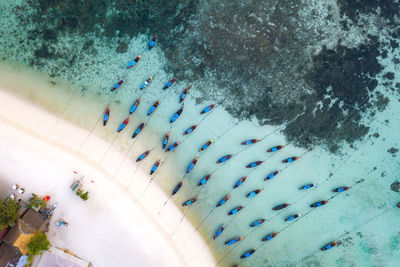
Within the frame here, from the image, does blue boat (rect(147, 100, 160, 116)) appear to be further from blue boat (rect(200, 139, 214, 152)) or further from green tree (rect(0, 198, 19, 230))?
green tree (rect(0, 198, 19, 230))

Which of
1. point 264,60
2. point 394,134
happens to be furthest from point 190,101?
point 394,134

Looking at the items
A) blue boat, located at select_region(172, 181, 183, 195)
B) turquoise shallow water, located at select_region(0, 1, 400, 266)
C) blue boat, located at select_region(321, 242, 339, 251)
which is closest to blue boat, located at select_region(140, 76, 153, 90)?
turquoise shallow water, located at select_region(0, 1, 400, 266)

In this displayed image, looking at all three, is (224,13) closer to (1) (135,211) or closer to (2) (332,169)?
(2) (332,169)

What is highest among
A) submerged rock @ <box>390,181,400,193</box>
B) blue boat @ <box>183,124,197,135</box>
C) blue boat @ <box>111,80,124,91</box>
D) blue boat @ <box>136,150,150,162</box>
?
blue boat @ <box>111,80,124,91</box>

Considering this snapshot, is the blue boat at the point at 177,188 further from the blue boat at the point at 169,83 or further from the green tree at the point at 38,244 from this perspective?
the green tree at the point at 38,244

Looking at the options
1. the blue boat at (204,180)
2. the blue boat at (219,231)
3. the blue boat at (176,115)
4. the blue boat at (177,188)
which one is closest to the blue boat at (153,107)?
the blue boat at (176,115)
